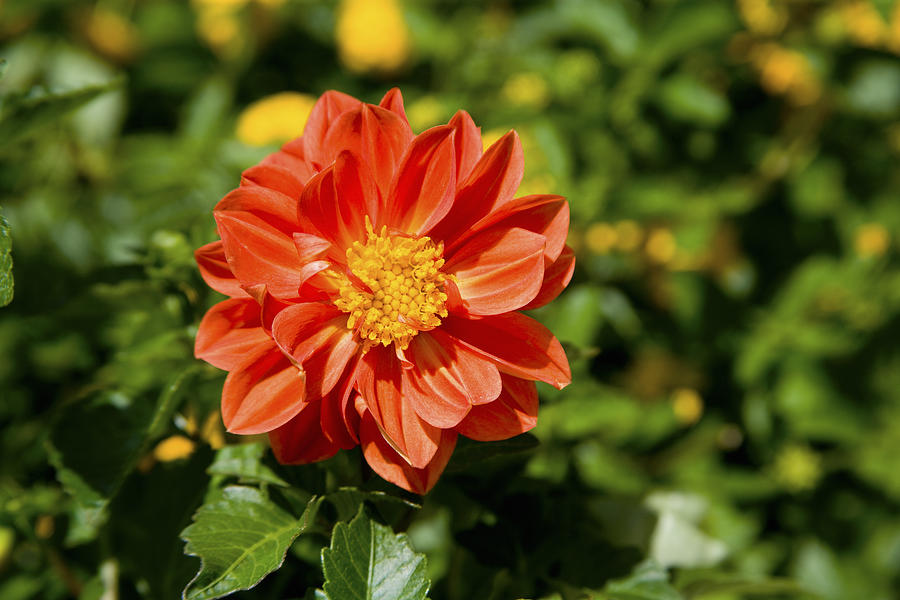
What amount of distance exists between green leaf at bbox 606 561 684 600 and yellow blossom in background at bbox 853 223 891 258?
131cm

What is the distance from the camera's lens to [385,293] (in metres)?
0.82

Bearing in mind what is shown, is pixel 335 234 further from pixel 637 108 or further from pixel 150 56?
pixel 150 56

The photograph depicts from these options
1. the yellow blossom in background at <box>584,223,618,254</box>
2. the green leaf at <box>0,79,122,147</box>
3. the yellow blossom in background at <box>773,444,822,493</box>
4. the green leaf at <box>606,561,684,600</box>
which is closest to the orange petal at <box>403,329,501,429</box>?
the green leaf at <box>606,561,684,600</box>

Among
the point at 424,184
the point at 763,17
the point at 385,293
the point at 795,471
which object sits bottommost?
the point at 795,471

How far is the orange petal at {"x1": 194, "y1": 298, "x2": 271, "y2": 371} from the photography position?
0.78 meters

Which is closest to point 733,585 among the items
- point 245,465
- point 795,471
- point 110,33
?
point 245,465

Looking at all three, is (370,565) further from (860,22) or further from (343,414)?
(860,22)

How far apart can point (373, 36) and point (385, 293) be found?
4.51 ft

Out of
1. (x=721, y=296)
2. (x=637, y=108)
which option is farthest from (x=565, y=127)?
(x=721, y=296)

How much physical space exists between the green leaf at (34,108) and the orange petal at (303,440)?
572 millimetres

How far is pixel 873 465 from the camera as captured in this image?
5.68ft

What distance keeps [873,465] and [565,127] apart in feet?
3.42

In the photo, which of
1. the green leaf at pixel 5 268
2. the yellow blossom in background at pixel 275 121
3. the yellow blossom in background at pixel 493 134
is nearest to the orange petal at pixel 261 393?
the green leaf at pixel 5 268

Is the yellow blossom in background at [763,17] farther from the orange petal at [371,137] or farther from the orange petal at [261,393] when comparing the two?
the orange petal at [261,393]
